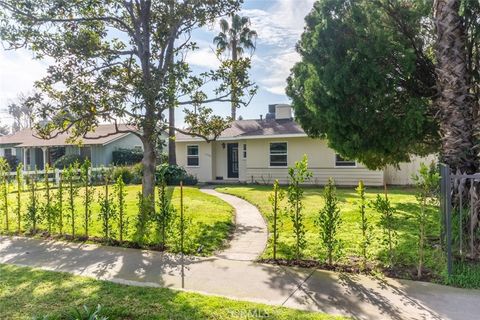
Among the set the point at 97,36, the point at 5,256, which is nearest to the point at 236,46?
the point at 97,36

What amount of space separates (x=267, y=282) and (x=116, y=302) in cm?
202

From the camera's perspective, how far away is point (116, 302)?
4391mm

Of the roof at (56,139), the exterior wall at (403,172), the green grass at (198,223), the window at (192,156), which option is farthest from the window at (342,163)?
the roof at (56,139)

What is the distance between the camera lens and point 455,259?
5551 mm

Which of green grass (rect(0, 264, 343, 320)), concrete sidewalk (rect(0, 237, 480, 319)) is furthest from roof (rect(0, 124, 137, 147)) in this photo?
green grass (rect(0, 264, 343, 320))

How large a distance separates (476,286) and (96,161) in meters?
25.7

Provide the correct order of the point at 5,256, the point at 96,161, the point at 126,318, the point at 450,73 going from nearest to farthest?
the point at 126,318 < the point at 450,73 < the point at 5,256 < the point at 96,161

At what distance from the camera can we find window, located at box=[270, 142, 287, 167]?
1994 centimetres

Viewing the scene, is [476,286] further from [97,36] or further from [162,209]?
[97,36]

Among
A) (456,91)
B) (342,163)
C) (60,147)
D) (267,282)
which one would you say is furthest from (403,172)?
(60,147)

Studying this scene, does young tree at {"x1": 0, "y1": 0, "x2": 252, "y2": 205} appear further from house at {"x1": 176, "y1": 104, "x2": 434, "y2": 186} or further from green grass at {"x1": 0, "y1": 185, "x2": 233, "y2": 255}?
house at {"x1": 176, "y1": 104, "x2": 434, "y2": 186}

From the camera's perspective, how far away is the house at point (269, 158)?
722 inches

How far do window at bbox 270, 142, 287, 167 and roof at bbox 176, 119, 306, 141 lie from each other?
827 mm

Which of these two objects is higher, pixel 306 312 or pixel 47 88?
pixel 47 88
